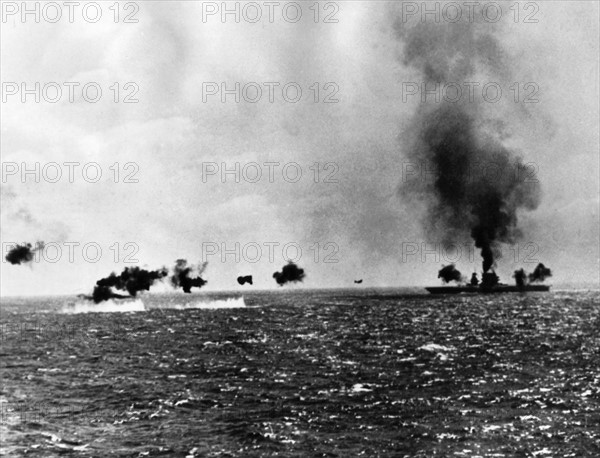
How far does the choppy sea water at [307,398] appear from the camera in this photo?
95.9ft

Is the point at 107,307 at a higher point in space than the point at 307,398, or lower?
higher

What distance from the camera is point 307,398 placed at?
39.9m

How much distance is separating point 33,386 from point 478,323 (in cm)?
7737

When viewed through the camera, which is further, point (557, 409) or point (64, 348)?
point (64, 348)

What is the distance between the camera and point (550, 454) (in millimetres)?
27156

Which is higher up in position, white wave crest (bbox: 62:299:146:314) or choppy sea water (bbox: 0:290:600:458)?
white wave crest (bbox: 62:299:146:314)

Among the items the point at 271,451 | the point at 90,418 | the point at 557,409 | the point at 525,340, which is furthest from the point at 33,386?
the point at 525,340

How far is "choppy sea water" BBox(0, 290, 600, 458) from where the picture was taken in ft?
95.9

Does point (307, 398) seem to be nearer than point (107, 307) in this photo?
Yes

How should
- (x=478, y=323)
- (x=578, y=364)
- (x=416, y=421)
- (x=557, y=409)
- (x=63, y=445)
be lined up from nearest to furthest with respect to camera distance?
(x=63, y=445) → (x=416, y=421) → (x=557, y=409) → (x=578, y=364) → (x=478, y=323)

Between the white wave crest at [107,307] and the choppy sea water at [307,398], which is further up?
the white wave crest at [107,307]

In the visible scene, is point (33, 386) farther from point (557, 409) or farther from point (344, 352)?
point (557, 409)

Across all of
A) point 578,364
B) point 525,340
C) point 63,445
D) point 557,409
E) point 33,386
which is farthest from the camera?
point 525,340

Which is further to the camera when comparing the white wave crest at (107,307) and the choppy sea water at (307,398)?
the white wave crest at (107,307)
